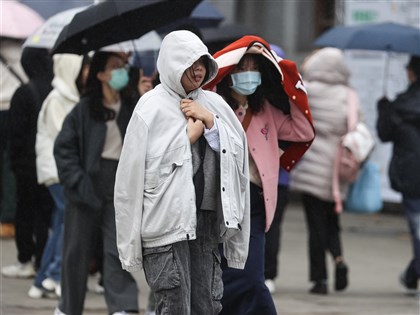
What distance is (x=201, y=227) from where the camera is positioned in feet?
20.4

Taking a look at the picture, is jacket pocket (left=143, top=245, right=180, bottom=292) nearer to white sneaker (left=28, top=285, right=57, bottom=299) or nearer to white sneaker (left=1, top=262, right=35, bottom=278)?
white sneaker (left=28, top=285, right=57, bottom=299)

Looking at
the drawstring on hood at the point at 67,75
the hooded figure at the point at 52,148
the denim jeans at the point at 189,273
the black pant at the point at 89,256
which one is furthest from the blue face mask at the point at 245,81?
the drawstring on hood at the point at 67,75

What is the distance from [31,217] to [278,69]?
3818 millimetres

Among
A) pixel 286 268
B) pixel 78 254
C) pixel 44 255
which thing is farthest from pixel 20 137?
pixel 286 268

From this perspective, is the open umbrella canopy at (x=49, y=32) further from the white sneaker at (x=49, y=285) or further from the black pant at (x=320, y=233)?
the black pant at (x=320, y=233)

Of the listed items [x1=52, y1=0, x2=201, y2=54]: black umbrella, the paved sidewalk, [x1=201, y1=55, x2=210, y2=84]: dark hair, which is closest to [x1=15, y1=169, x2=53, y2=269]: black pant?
the paved sidewalk

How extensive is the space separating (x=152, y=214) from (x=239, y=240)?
1.82 feet

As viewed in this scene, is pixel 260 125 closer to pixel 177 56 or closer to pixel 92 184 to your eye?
pixel 177 56

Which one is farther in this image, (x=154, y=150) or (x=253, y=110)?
(x=253, y=110)

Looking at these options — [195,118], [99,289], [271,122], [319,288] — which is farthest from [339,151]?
[195,118]

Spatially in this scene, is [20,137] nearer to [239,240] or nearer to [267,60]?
[267,60]

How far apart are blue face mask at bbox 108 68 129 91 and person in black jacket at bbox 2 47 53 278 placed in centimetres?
159

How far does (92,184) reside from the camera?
814 cm

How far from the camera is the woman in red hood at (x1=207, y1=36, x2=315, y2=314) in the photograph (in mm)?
7031
